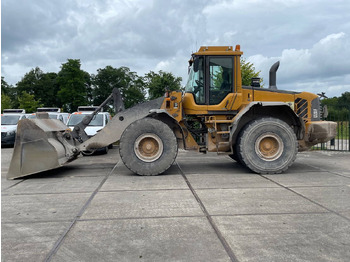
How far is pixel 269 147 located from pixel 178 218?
15.5 ft

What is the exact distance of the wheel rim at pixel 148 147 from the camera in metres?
8.98

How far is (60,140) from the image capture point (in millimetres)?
9617

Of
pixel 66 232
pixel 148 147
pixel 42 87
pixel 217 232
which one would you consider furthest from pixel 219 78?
pixel 42 87

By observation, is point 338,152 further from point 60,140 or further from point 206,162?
point 60,140

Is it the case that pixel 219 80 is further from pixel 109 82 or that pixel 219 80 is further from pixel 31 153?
pixel 109 82

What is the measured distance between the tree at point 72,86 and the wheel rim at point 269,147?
57.1m

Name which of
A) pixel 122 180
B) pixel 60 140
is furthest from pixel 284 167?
pixel 60 140

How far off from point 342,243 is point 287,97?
6.02 meters

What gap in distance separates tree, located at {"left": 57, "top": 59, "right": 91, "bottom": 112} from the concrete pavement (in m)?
57.0

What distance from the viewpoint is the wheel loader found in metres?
8.90

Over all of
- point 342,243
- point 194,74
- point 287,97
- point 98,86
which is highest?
point 98,86

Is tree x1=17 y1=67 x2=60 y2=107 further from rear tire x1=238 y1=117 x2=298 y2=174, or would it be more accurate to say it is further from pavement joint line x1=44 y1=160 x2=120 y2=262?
pavement joint line x1=44 y1=160 x2=120 y2=262

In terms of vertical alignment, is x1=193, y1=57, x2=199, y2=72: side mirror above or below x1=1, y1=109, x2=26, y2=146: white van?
above

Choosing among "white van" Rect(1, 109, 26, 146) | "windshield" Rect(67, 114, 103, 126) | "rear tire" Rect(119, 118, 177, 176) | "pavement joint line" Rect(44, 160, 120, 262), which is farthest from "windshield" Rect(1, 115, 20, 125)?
"pavement joint line" Rect(44, 160, 120, 262)
